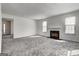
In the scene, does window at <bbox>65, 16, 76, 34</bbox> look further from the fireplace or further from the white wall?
the white wall

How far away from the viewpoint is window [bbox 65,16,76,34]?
267 inches

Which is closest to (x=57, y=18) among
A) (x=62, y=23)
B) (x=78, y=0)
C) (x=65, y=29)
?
(x=62, y=23)

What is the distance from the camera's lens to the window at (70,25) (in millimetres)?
6770

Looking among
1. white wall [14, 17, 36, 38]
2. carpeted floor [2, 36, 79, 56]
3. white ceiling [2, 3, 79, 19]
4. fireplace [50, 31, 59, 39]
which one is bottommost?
carpeted floor [2, 36, 79, 56]

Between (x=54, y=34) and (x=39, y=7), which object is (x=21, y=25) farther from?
(x=39, y=7)

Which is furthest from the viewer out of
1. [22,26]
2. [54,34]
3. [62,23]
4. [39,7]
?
[22,26]

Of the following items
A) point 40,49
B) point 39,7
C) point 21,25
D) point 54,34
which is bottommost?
point 40,49

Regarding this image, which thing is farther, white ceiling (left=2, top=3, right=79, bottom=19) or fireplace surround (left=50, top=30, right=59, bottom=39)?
fireplace surround (left=50, top=30, right=59, bottom=39)

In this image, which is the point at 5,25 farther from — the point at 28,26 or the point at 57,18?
the point at 57,18

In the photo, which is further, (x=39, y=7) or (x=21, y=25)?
(x=21, y=25)

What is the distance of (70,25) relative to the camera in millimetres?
7004

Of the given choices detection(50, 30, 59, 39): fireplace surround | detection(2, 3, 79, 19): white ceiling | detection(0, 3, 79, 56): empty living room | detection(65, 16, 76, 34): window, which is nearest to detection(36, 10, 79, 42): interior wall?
detection(0, 3, 79, 56): empty living room

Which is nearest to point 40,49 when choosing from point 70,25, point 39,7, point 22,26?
point 39,7

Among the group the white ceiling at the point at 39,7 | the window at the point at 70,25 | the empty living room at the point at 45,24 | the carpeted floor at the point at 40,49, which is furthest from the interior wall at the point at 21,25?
the window at the point at 70,25
